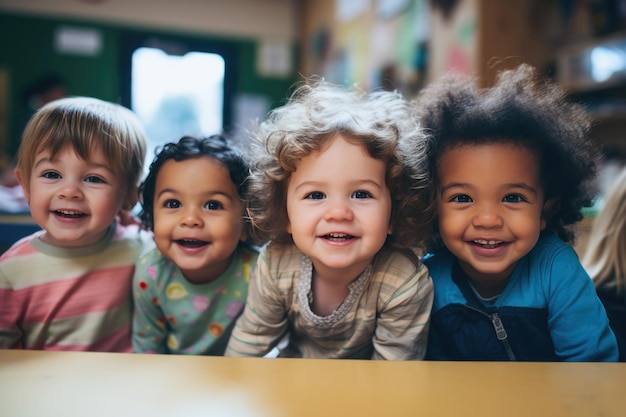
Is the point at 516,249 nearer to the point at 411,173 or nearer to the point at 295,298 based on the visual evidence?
the point at 411,173

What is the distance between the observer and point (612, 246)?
44.0 inches

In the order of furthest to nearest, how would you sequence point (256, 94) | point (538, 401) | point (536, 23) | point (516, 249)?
point (256, 94) → point (536, 23) → point (516, 249) → point (538, 401)

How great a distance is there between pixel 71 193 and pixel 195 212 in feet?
0.71

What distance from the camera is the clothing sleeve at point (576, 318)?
79 centimetres

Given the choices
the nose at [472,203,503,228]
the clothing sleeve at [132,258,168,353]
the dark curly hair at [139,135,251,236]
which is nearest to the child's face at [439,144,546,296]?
→ the nose at [472,203,503,228]

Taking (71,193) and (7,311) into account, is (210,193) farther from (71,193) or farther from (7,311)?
(7,311)

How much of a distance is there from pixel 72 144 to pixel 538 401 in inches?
32.6

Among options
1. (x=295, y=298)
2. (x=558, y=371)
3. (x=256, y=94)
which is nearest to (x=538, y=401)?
(x=558, y=371)

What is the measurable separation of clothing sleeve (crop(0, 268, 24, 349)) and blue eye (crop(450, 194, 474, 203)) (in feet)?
2.67

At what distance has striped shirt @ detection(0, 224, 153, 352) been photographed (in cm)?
97

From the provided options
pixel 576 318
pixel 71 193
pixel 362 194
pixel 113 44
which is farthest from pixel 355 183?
pixel 113 44

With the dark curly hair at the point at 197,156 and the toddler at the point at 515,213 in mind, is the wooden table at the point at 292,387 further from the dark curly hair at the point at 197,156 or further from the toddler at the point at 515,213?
the dark curly hair at the point at 197,156

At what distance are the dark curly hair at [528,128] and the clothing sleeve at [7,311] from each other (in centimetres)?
78

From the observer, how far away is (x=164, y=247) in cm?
96
